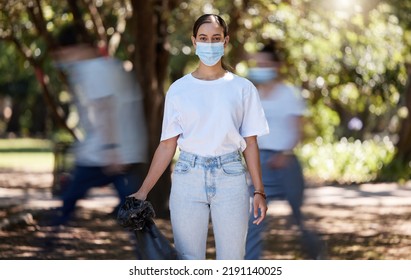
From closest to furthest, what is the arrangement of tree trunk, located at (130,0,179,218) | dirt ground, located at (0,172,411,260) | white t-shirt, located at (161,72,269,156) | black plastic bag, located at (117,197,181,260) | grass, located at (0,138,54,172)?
white t-shirt, located at (161,72,269,156), black plastic bag, located at (117,197,181,260), dirt ground, located at (0,172,411,260), tree trunk, located at (130,0,179,218), grass, located at (0,138,54,172)

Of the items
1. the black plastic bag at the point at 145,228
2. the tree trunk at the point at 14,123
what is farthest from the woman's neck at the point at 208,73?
the tree trunk at the point at 14,123

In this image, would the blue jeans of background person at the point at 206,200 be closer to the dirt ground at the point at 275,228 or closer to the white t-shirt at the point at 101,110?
the white t-shirt at the point at 101,110

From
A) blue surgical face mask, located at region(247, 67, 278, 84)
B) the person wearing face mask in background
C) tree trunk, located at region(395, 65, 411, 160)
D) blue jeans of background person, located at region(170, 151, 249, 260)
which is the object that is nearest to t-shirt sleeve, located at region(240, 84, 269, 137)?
blue jeans of background person, located at region(170, 151, 249, 260)

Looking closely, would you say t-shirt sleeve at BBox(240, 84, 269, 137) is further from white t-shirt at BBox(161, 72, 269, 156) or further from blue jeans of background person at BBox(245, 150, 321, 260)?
blue jeans of background person at BBox(245, 150, 321, 260)

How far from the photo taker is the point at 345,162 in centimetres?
2155

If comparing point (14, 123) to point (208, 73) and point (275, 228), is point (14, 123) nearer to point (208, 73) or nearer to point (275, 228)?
point (275, 228)

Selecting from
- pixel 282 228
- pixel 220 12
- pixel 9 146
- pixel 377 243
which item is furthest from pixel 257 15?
pixel 9 146

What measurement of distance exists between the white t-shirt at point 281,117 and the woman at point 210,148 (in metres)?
1.95

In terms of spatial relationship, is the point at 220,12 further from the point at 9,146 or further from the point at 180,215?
the point at 9,146

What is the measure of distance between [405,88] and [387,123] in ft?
69.2

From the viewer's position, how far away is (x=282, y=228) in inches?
525

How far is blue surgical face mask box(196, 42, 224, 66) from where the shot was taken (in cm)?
570

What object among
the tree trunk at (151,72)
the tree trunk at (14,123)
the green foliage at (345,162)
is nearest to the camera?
the tree trunk at (151,72)

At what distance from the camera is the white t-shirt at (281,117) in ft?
25.3
